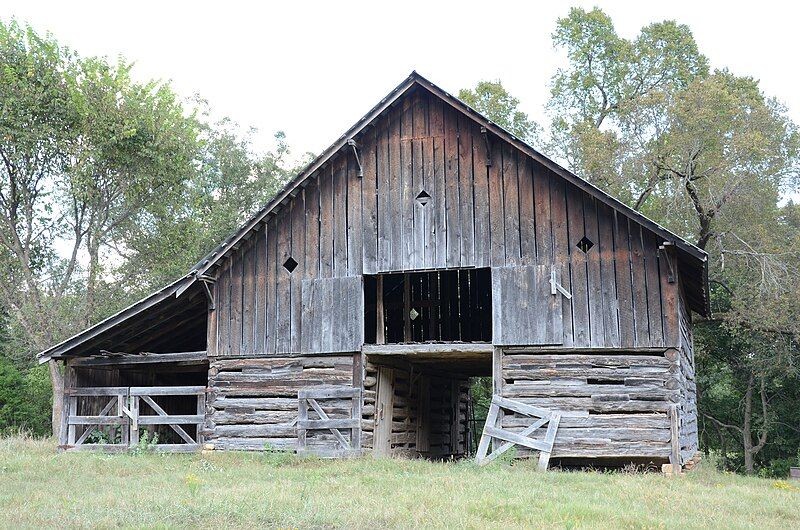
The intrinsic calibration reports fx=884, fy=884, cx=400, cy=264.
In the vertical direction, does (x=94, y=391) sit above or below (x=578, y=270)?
below

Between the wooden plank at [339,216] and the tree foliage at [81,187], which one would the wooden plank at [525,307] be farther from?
the tree foliage at [81,187]

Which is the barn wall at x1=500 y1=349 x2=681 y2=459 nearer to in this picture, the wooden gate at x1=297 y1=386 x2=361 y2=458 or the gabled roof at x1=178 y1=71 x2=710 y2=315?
the gabled roof at x1=178 y1=71 x2=710 y2=315

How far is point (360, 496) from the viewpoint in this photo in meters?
12.9

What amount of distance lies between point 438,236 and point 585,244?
3199mm

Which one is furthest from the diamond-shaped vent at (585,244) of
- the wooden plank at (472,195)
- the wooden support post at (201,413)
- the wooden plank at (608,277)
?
the wooden support post at (201,413)

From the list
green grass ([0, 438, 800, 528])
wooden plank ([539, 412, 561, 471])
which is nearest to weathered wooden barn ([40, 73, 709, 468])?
wooden plank ([539, 412, 561, 471])

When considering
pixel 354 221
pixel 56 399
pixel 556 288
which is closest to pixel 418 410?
pixel 354 221

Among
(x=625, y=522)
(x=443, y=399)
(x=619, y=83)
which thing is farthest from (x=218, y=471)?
(x=619, y=83)

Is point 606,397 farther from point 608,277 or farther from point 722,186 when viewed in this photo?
point 722,186

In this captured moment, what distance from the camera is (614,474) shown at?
16984 millimetres

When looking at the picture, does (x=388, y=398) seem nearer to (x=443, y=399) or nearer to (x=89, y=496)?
(x=443, y=399)

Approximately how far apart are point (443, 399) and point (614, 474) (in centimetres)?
1194

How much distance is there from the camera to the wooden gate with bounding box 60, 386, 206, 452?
21.0 meters

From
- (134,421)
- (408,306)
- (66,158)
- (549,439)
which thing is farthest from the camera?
(66,158)
